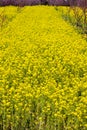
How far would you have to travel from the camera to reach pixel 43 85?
30.9 feet

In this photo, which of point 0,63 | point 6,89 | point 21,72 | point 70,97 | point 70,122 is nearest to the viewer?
point 70,122

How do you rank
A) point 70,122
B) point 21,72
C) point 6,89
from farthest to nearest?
point 21,72 → point 6,89 → point 70,122

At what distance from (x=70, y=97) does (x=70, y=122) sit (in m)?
0.68

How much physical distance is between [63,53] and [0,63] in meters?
2.11

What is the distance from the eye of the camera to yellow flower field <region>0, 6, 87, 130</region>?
25.1 ft

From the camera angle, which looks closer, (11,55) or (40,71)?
(40,71)

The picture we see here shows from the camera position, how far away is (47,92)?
8.27m

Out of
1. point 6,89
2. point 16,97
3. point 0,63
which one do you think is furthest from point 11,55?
point 16,97

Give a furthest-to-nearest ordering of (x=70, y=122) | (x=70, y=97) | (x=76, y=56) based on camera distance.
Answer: (x=76, y=56)
(x=70, y=97)
(x=70, y=122)

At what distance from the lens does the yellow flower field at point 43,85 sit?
25.1ft

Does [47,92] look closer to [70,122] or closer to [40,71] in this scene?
[70,122]

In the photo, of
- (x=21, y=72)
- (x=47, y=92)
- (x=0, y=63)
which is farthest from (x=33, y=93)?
(x=0, y=63)

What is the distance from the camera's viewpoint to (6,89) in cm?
882

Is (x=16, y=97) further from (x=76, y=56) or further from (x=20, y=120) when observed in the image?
(x=76, y=56)
